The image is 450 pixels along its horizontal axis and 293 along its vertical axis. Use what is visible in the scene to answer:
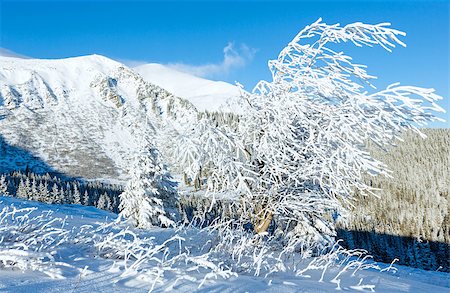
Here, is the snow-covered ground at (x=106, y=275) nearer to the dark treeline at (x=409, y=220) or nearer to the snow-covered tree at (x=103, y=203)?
the dark treeline at (x=409, y=220)

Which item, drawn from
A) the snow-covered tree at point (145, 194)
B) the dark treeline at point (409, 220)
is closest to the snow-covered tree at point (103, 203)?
the dark treeline at point (409, 220)

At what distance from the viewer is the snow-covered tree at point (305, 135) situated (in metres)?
6.03

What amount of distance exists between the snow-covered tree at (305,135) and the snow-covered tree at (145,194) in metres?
18.9

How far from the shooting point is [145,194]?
2630cm

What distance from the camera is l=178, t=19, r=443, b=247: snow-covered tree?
6031 millimetres

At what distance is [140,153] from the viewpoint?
26.7 m

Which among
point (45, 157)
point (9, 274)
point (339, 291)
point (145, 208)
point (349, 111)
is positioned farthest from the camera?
point (45, 157)

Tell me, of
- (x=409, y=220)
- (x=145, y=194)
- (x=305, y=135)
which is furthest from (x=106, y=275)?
(x=409, y=220)

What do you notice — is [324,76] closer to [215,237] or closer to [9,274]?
[215,237]

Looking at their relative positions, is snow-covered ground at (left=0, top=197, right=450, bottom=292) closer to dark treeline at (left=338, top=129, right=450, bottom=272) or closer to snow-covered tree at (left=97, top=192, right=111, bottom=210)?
dark treeline at (left=338, top=129, right=450, bottom=272)

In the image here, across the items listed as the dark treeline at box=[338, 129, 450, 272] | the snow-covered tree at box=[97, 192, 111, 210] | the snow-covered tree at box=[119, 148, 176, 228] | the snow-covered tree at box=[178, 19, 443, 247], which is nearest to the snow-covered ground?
the snow-covered tree at box=[178, 19, 443, 247]

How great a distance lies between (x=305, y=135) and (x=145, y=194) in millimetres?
20789

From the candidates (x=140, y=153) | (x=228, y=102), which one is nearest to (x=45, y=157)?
(x=140, y=153)

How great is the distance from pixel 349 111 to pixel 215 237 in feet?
11.0
